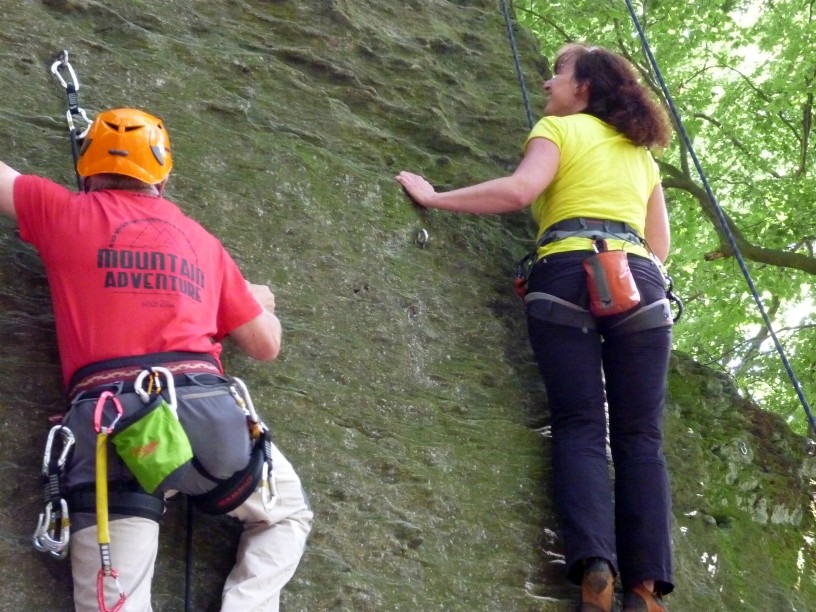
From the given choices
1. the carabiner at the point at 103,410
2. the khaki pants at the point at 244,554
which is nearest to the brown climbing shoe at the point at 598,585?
the khaki pants at the point at 244,554

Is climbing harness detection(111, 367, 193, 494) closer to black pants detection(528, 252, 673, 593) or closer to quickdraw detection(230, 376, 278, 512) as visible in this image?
quickdraw detection(230, 376, 278, 512)

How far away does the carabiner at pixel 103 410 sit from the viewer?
2.83 meters

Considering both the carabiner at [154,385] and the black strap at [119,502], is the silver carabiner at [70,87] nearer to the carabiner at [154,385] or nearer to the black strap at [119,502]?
the carabiner at [154,385]

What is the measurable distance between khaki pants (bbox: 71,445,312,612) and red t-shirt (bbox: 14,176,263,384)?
20.3 inches

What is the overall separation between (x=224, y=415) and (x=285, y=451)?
30.8 inches

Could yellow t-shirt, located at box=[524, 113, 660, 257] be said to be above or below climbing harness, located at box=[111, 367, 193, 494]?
above

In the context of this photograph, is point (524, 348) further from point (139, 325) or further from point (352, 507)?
point (139, 325)

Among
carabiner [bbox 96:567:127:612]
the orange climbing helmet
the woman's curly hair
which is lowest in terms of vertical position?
carabiner [bbox 96:567:127:612]

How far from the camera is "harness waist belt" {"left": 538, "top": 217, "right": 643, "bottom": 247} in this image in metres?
4.22

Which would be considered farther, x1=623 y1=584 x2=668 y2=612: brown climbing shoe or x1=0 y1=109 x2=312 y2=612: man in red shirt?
x1=623 y1=584 x2=668 y2=612: brown climbing shoe

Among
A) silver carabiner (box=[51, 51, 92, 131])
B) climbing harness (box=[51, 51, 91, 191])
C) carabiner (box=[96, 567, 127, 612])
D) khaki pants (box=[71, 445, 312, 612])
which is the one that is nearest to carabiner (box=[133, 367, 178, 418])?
khaki pants (box=[71, 445, 312, 612])

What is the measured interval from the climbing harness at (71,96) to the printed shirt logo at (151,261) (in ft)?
2.76

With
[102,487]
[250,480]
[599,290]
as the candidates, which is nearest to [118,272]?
[102,487]

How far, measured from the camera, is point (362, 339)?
4363 mm
